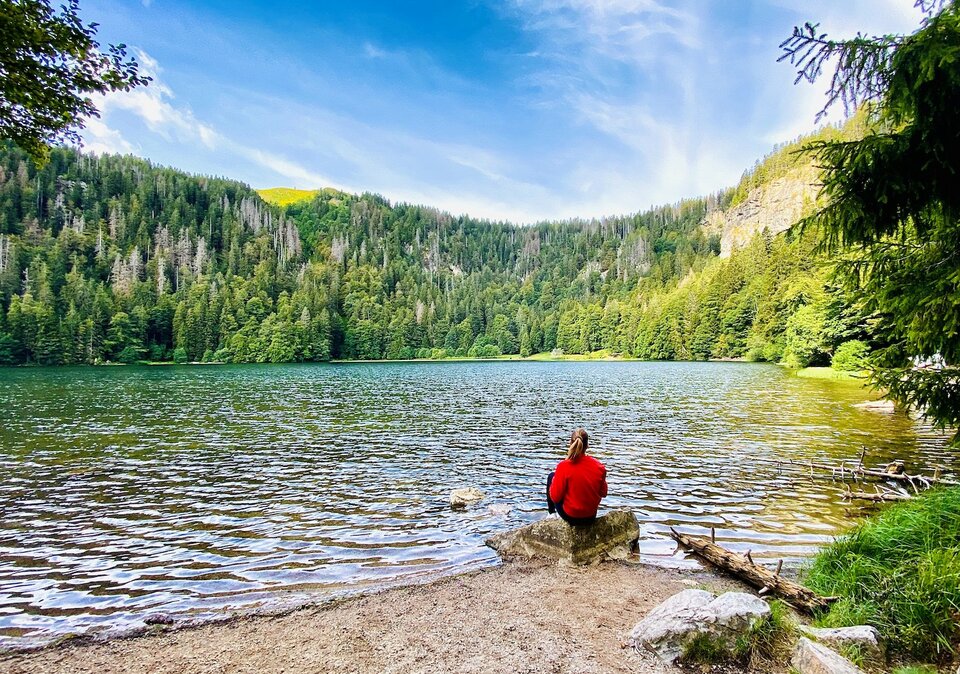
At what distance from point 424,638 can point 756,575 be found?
573 cm

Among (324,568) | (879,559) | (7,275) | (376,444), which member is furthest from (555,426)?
(7,275)

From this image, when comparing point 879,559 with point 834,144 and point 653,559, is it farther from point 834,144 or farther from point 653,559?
point 834,144

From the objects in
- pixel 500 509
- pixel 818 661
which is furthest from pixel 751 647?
pixel 500 509

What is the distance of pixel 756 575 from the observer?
838cm

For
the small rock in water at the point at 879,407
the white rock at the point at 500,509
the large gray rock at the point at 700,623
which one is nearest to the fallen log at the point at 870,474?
the large gray rock at the point at 700,623

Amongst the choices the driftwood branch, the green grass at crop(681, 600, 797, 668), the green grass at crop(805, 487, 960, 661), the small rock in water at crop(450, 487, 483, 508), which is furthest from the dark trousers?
the driftwood branch

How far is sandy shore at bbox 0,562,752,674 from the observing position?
6.37 m

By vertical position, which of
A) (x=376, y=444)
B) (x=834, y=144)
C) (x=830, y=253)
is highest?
(x=834, y=144)

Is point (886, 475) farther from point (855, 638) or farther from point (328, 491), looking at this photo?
point (328, 491)

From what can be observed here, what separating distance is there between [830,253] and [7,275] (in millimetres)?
220984

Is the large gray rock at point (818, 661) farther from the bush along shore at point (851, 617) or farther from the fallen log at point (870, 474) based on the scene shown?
the fallen log at point (870, 474)

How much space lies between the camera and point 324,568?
35.2 feet

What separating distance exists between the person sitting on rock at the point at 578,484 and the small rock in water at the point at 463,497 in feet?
17.8

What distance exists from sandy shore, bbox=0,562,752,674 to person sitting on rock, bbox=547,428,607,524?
1498 mm
